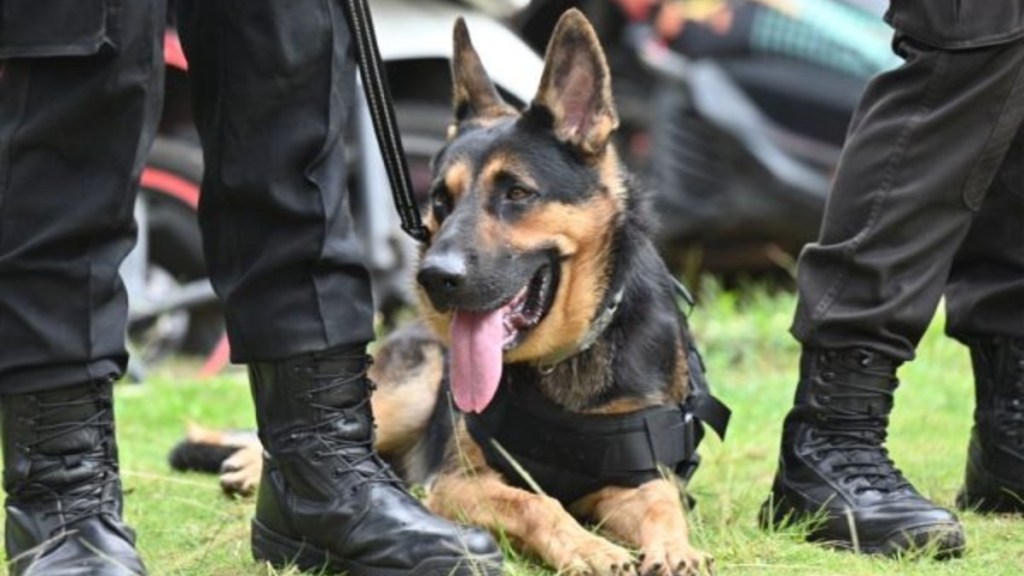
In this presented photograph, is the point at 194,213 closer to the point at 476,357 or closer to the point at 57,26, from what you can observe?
the point at 476,357

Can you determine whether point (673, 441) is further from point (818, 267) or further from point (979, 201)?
point (979, 201)

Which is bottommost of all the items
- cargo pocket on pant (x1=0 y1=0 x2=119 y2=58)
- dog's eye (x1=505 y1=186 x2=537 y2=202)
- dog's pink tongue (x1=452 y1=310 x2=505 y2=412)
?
dog's pink tongue (x1=452 y1=310 x2=505 y2=412)

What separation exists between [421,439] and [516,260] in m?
0.97

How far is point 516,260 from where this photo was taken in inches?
143

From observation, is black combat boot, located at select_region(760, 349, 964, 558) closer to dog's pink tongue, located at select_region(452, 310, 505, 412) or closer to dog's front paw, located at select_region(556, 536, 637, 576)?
dog's front paw, located at select_region(556, 536, 637, 576)

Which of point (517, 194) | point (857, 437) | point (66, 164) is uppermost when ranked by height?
point (66, 164)

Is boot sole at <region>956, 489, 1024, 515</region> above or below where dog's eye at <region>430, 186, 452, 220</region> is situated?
below

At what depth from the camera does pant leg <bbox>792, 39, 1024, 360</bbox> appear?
3.45 metres

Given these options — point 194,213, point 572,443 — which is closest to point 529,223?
point 572,443

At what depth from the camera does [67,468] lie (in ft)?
10.0

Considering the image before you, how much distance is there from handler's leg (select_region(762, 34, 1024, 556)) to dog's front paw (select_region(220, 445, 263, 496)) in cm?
132

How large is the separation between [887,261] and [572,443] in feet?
2.50

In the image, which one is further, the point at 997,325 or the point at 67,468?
the point at 997,325

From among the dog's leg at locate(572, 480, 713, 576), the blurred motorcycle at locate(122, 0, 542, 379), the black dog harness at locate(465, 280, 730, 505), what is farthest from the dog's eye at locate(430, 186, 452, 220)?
the blurred motorcycle at locate(122, 0, 542, 379)
